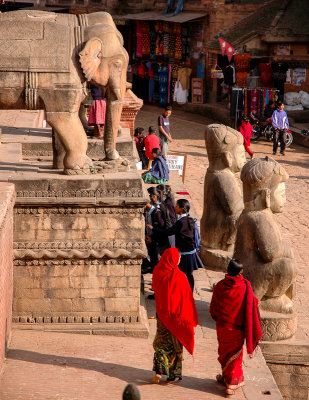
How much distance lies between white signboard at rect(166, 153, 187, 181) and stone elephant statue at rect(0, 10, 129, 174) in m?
7.35

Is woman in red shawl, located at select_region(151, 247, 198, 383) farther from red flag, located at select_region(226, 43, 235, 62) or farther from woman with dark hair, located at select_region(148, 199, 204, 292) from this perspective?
red flag, located at select_region(226, 43, 235, 62)

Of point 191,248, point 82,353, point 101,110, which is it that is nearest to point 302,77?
point 101,110

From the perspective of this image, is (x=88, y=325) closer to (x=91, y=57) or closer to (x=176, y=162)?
(x=91, y=57)

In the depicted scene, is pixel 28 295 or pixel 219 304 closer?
pixel 219 304

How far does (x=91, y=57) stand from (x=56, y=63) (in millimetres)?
404

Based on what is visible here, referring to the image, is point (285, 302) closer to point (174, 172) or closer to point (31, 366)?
point (31, 366)

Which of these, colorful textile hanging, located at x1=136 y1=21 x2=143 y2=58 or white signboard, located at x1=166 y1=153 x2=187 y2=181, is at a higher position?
colorful textile hanging, located at x1=136 y1=21 x2=143 y2=58

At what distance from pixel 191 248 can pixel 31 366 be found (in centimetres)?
252

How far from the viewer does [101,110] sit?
12.9m

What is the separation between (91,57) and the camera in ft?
28.2

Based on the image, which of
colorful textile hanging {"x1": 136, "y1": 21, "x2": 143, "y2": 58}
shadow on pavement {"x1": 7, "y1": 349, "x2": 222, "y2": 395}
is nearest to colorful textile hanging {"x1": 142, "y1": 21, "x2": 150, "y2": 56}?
colorful textile hanging {"x1": 136, "y1": 21, "x2": 143, "y2": 58}

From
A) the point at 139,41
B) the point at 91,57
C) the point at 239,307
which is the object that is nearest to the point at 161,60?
the point at 139,41

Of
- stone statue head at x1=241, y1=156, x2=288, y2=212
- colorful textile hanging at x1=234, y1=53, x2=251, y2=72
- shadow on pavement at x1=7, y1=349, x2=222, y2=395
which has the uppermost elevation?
colorful textile hanging at x1=234, y1=53, x2=251, y2=72

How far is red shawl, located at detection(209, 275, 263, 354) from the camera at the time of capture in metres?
7.46
